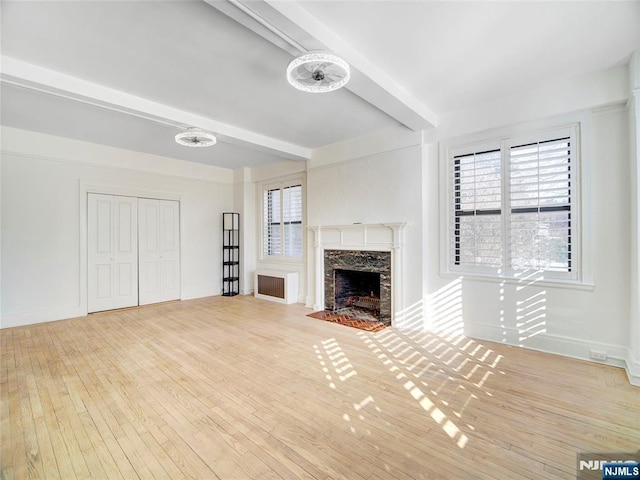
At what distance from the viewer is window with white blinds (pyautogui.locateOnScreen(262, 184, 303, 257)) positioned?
633cm

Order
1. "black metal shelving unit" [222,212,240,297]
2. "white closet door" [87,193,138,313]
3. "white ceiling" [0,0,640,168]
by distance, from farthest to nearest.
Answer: "black metal shelving unit" [222,212,240,297], "white closet door" [87,193,138,313], "white ceiling" [0,0,640,168]

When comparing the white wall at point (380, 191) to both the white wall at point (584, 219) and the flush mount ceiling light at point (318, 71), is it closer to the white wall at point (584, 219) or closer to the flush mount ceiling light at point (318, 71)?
the white wall at point (584, 219)

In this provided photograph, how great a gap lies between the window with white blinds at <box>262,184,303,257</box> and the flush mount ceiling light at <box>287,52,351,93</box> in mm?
3619

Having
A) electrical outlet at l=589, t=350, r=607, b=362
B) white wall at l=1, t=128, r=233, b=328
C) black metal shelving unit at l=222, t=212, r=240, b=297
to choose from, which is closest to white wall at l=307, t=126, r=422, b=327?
electrical outlet at l=589, t=350, r=607, b=362

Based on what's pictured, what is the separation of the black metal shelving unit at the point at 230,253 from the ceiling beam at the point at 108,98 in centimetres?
272

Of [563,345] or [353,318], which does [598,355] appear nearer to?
[563,345]

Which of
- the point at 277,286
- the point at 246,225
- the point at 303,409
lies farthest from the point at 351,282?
the point at 303,409

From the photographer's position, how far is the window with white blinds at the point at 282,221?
6.33 metres

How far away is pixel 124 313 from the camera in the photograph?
5320 mm

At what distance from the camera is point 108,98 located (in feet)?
10.8

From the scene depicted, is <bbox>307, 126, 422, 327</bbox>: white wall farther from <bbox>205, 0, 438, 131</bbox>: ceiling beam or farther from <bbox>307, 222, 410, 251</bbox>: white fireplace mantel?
<bbox>205, 0, 438, 131</bbox>: ceiling beam

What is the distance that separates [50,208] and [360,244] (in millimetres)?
5199

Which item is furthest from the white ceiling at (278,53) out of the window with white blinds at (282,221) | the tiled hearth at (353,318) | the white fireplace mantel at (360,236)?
the tiled hearth at (353,318)

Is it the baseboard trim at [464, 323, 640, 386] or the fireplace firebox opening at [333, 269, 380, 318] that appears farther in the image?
the fireplace firebox opening at [333, 269, 380, 318]
